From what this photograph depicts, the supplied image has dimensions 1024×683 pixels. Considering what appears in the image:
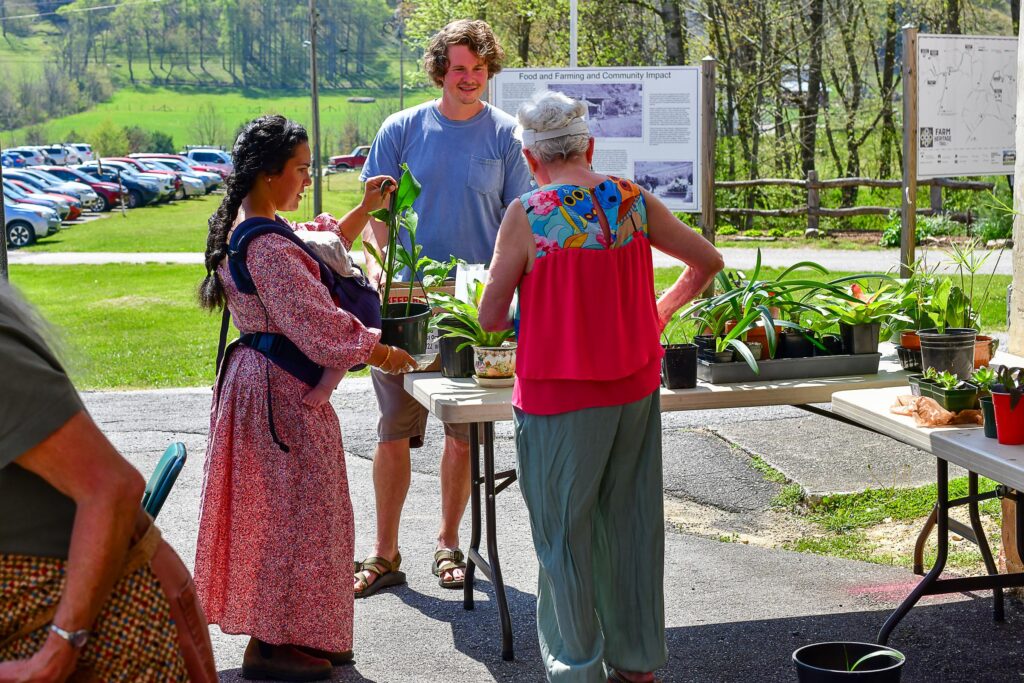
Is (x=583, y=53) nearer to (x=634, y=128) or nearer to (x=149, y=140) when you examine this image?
(x=634, y=128)

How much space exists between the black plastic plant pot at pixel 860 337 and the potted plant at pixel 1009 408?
96cm

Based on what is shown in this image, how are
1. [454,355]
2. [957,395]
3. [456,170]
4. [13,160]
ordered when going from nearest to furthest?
[957,395]
[454,355]
[456,170]
[13,160]

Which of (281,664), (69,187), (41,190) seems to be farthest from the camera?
(69,187)

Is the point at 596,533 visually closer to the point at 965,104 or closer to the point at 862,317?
the point at 862,317

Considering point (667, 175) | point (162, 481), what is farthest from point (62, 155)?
point (162, 481)

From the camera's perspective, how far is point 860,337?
13.5 ft

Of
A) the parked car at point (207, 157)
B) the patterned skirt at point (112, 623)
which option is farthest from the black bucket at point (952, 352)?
the parked car at point (207, 157)

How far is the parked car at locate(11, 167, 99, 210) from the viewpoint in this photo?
37.0 metres

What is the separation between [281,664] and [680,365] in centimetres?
155

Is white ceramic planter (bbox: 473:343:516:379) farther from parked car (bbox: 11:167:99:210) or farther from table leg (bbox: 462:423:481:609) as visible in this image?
parked car (bbox: 11:167:99:210)

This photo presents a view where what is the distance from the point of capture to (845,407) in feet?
12.3

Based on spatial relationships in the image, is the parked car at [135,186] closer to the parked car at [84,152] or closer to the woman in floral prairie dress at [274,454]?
the parked car at [84,152]

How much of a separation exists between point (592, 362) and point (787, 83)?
2829cm

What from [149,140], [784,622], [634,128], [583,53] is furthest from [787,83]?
[149,140]
